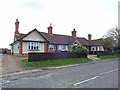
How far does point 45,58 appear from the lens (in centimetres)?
1365

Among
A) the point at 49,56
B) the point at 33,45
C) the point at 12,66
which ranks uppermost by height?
the point at 33,45

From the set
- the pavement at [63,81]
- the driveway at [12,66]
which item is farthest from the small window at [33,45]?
the pavement at [63,81]

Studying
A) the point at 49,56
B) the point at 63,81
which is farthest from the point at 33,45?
the point at 63,81

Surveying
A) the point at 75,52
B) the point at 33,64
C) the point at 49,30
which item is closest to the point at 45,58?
the point at 33,64

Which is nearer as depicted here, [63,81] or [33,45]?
[63,81]

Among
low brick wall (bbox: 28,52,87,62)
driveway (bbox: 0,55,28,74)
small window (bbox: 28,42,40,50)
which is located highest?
small window (bbox: 28,42,40,50)

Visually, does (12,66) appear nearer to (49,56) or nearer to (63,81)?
(49,56)

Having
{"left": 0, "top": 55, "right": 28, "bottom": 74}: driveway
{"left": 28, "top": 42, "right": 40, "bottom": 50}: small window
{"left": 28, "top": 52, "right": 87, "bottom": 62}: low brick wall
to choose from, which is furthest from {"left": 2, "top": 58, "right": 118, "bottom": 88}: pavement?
{"left": 28, "top": 42, "right": 40, "bottom": 50}: small window

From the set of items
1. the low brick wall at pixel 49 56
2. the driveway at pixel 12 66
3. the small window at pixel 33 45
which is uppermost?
the small window at pixel 33 45

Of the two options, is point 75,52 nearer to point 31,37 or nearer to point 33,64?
point 33,64

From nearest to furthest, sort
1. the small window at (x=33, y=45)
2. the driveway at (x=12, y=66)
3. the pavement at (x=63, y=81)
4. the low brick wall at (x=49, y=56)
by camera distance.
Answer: the pavement at (x=63, y=81) → the driveway at (x=12, y=66) → the low brick wall at (x=49, y=56) → the small window at (x=33, y=45)

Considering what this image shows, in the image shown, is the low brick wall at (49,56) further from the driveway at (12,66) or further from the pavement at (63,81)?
the pavement at (63,81)

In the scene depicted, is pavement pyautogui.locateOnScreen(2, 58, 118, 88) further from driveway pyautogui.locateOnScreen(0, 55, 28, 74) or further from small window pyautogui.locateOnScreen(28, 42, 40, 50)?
small window pyautogui.locateOnScreen(28, 42, 40, 50)

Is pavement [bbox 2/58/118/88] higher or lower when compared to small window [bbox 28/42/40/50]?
lower
